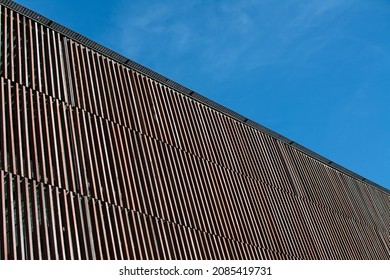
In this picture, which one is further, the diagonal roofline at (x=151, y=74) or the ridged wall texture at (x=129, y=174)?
the diagonal roofline at (x=151, y=74)

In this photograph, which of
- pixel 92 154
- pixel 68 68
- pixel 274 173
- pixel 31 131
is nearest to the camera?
pixel 31 131

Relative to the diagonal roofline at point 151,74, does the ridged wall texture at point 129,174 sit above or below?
below

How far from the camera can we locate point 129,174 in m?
13.0

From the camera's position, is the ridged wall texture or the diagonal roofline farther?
the diagonal roofline

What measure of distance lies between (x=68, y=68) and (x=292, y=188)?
818 cm

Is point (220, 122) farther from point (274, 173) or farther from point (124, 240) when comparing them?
point (124, 240)

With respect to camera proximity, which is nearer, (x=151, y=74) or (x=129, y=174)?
(x=129, y=174)

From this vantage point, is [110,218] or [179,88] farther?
[179,88]

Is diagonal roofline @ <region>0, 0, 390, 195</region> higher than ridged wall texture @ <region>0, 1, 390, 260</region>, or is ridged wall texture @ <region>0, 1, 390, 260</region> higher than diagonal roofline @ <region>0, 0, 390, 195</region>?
diagonal roofline @ <region>0, 0, 390, 195</region>

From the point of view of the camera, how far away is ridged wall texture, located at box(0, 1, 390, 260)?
10742mm

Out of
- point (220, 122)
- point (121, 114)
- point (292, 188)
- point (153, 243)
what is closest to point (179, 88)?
point (220, 122)

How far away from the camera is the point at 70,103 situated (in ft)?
43.1

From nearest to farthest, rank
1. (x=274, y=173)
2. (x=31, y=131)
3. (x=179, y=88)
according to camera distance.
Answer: (x=31, y=131), (x=179, y=88), (x=274, y=173)

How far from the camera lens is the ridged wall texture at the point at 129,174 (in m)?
10.7
